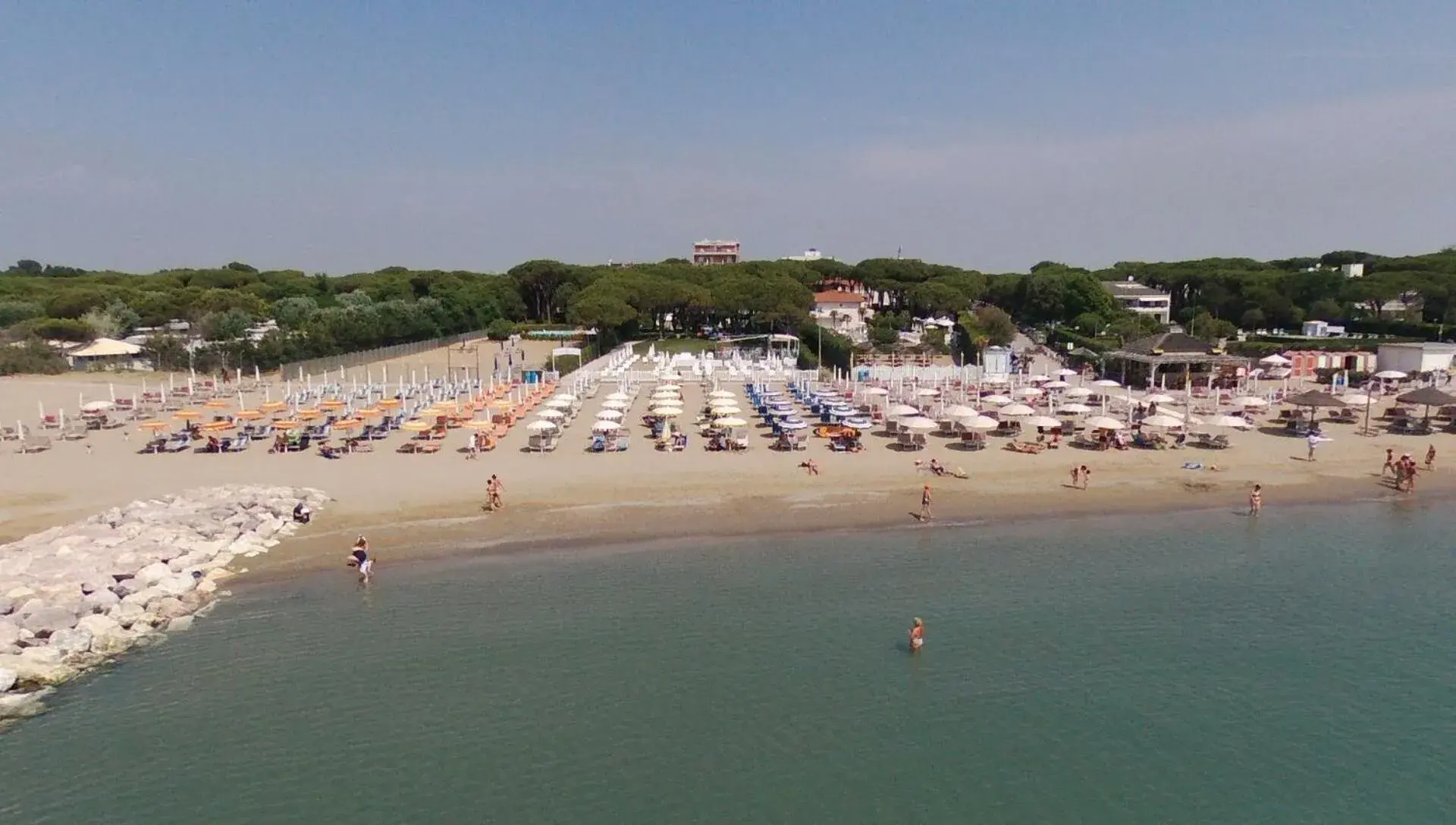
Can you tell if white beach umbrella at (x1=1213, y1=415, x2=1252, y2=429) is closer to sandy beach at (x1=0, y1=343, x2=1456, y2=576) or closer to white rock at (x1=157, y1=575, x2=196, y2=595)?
sandy beach at (x1=0, y1=343, x2=1456, y2=576)

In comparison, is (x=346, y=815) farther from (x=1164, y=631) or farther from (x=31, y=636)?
(x=1164, y=631)

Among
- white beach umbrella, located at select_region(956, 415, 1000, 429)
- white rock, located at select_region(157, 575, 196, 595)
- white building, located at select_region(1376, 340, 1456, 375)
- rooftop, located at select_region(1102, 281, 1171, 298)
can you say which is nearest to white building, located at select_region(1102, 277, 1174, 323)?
rooftop, located at select_region(1102, 281, 1171, 298)

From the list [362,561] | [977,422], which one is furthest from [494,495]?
[977,422]

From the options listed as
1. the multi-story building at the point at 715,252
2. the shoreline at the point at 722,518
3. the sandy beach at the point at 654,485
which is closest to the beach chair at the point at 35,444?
the sandy beach at the point at 654,485

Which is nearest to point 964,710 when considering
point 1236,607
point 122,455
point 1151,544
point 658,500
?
point 1236,607

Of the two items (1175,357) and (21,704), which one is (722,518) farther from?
(1175,357)
